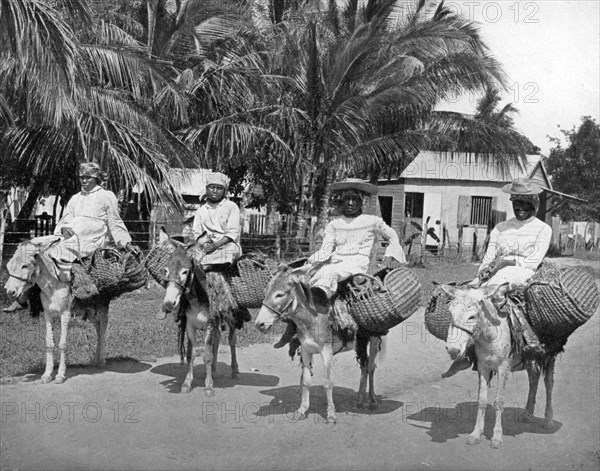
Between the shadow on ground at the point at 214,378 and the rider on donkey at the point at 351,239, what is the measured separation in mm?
1394

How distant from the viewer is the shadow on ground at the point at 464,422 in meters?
5.90

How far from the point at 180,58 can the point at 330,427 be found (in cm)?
1266

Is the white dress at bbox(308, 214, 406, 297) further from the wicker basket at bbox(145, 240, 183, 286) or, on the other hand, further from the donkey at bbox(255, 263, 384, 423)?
the wicker basket at bbox(145, 240, 183, 286)

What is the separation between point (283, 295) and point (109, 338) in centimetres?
441

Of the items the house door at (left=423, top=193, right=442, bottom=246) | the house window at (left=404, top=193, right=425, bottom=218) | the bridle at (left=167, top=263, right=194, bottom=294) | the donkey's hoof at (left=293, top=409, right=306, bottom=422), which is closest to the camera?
the donkey's hoof at (left=293, top=409, right=306, bottom=422)

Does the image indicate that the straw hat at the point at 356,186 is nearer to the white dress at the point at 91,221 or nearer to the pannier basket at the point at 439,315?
the pannier basket at the point at 439,315

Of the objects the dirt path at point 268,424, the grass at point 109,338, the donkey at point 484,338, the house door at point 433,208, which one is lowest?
the dirt path at point 268,424

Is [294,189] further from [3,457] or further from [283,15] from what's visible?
[3,457]

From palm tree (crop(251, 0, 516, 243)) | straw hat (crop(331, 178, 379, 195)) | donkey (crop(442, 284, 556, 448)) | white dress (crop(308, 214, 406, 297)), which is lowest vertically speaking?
donkey (crop(442, 284, 556, 448))

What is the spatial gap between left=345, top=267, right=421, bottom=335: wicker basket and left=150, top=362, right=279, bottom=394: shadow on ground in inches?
79.1

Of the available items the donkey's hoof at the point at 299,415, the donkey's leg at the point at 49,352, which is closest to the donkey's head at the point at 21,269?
the donkey's leg at the point at 49,352

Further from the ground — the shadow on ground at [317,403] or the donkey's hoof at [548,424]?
the donkey's hoof at [548,424]

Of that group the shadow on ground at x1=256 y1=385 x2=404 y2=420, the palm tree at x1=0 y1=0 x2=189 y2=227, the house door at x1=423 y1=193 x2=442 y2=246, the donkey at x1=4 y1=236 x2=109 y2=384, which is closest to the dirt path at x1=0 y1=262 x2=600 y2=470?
the shadow on ground at x1=256 y1=385 x2=404 y2=420

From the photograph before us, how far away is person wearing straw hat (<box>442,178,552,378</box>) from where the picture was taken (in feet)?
19.6
